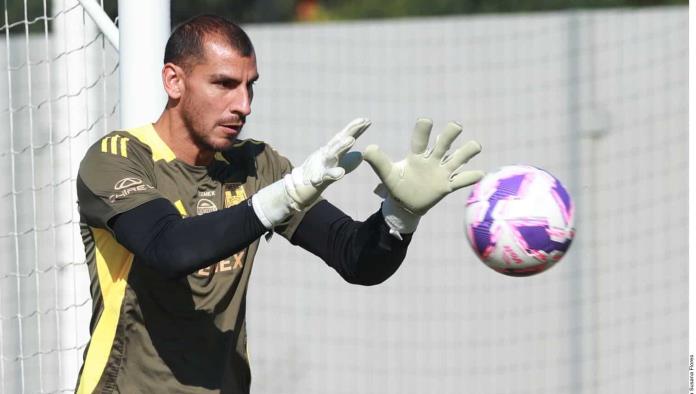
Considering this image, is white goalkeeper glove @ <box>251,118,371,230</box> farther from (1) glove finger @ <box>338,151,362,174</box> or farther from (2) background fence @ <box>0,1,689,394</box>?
(2) background fence @ <box>0,1,689,394</box>

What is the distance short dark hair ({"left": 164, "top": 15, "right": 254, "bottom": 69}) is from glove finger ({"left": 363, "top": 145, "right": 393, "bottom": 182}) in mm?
595

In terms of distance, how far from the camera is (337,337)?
830 cm

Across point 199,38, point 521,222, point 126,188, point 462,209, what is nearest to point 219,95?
point 199,38

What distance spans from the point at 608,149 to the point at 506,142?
0.65 metres

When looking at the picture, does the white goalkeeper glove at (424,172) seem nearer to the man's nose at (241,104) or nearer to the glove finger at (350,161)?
the glove finger at (350,161)

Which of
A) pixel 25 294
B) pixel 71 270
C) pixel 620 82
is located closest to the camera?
pixel 71 270

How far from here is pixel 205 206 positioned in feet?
12.8

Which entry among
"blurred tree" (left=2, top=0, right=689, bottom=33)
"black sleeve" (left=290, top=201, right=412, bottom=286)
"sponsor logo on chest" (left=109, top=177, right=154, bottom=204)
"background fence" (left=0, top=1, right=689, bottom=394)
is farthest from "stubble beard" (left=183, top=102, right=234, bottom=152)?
"blurred tree" (left=2, top=0, right=689, bottom=33)

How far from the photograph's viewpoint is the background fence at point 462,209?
7.72 meters

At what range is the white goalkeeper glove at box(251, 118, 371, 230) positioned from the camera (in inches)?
133

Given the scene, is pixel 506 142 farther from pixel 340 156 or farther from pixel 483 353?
pixel 340 156

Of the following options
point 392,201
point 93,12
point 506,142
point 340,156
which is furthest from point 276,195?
point 506,142

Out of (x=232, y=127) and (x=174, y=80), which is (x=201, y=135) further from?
(x=174, y=80)

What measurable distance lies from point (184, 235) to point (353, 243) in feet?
2.34
